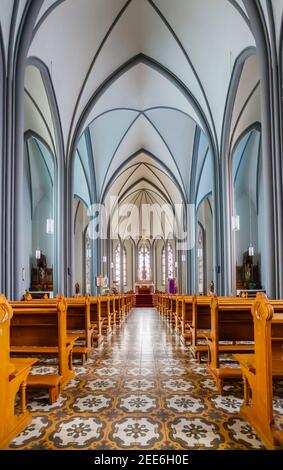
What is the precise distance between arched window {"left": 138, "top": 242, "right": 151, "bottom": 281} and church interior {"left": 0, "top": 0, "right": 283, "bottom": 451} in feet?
22.7

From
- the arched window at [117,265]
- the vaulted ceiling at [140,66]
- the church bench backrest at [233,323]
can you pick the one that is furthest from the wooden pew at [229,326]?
the arched window at [117,265]

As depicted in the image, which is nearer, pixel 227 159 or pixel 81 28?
pixel 81 28

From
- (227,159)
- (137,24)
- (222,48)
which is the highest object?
(137,24)

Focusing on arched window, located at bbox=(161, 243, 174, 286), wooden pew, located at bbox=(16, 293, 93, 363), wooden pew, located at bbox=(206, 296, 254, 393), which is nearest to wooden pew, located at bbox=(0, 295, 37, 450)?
wooden pew, located at bbox=(206, 296, 254, 393)

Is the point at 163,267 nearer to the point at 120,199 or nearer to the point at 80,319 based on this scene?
the point at 120,199

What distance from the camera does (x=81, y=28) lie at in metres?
9.91

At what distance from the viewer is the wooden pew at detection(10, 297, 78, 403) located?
14.1 feet

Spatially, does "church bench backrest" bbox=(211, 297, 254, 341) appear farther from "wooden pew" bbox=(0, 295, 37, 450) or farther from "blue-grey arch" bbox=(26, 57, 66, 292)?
"blue-grey arch" bbox=(26, 57, 66, 292)

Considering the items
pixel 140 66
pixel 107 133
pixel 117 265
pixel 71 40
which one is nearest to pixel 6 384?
pixel 71 40

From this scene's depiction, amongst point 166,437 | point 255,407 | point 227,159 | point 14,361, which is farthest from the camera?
point 227,159
